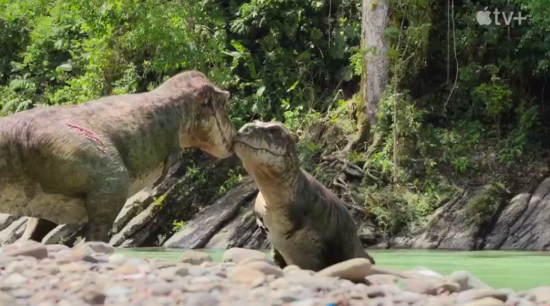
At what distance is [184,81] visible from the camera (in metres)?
8.01

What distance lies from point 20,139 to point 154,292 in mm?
3183

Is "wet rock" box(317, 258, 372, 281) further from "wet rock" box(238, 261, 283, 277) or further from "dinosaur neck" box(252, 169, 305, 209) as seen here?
"dinosaur neck" box(252, 169, 305, 209)

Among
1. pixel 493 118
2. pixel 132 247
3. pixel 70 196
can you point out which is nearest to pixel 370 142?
pixel 493 118

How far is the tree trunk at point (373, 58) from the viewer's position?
16906 mm

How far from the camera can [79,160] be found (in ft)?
21.9

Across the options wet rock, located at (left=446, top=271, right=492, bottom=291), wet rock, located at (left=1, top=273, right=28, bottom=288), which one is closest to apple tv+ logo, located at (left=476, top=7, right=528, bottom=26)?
wet rock, located at (left=446, top=271, right=492, bottom=291)

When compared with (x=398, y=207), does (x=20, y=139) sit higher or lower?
higher

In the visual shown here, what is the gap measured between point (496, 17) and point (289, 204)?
39.1 ft

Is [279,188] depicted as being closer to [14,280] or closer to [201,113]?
[201,113]

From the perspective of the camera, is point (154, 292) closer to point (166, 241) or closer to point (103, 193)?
point (103, 193)

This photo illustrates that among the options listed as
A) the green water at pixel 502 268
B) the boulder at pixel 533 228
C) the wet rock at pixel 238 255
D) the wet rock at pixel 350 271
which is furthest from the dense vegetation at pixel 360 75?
the wet rock at pixel 350 271

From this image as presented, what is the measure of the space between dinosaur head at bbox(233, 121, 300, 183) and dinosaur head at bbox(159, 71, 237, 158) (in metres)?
1.57

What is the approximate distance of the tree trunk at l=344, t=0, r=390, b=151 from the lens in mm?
16906

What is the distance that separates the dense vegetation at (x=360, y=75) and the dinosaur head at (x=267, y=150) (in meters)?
8.33
